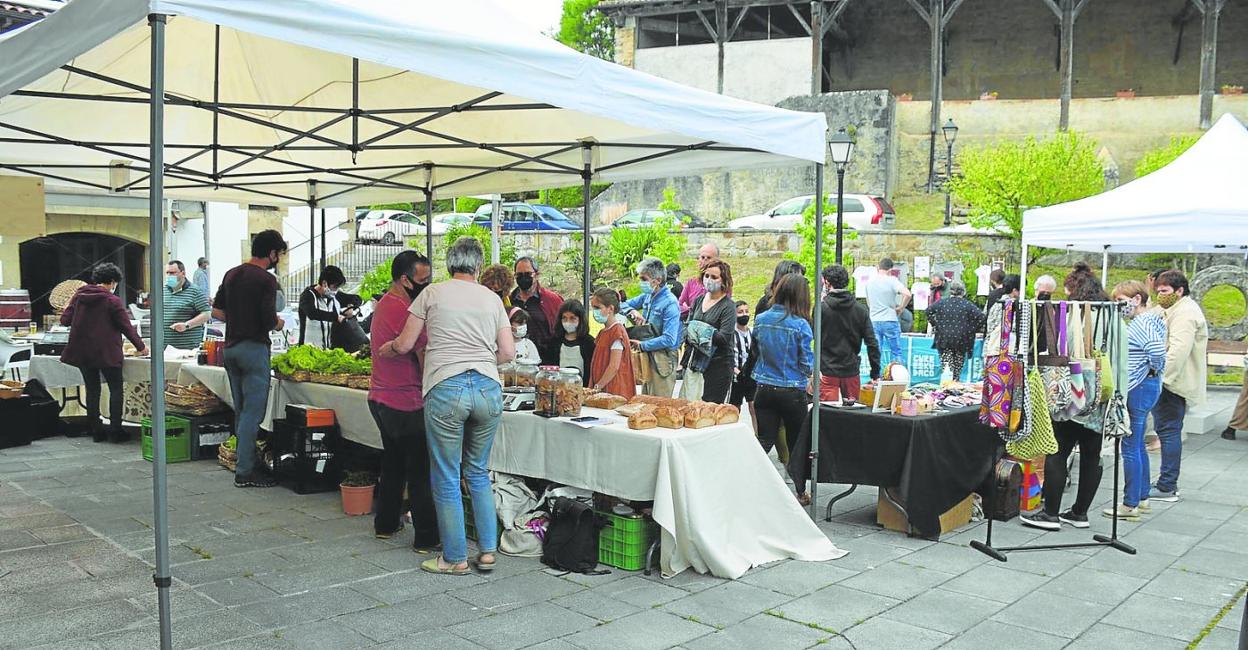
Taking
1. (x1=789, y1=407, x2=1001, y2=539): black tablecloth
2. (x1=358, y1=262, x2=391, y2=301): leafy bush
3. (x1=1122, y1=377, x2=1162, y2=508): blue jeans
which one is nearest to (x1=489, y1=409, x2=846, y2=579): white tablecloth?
(x1=789, y1=407, x2=1001, y2=539): black tablecloth

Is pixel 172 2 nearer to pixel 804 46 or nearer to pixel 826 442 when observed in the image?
pixel 826 442

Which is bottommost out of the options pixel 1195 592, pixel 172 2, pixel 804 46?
pixel 1195 592

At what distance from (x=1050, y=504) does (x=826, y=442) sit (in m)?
1.48

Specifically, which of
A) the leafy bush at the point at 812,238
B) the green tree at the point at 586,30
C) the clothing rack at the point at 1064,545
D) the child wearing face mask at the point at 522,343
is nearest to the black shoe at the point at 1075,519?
the clothing rack at the point at 1064,545

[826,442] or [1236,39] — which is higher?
[1236,39]

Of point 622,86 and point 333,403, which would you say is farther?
point 333,403

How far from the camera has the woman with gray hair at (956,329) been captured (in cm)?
1070

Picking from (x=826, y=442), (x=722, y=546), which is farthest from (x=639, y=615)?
(x=826, y=442)

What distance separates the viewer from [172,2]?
3064mm

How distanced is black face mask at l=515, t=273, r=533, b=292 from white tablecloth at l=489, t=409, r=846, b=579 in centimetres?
218

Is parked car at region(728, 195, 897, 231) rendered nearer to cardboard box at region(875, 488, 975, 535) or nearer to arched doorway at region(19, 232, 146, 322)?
arched doorway at region(19, 232, 146, 322)

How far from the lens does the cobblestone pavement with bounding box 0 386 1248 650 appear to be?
3.97 m

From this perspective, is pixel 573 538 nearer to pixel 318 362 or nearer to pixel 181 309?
pixel 318 362

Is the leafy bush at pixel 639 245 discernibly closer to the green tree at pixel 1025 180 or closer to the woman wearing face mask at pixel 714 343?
the green tree at pixel 1025 180
